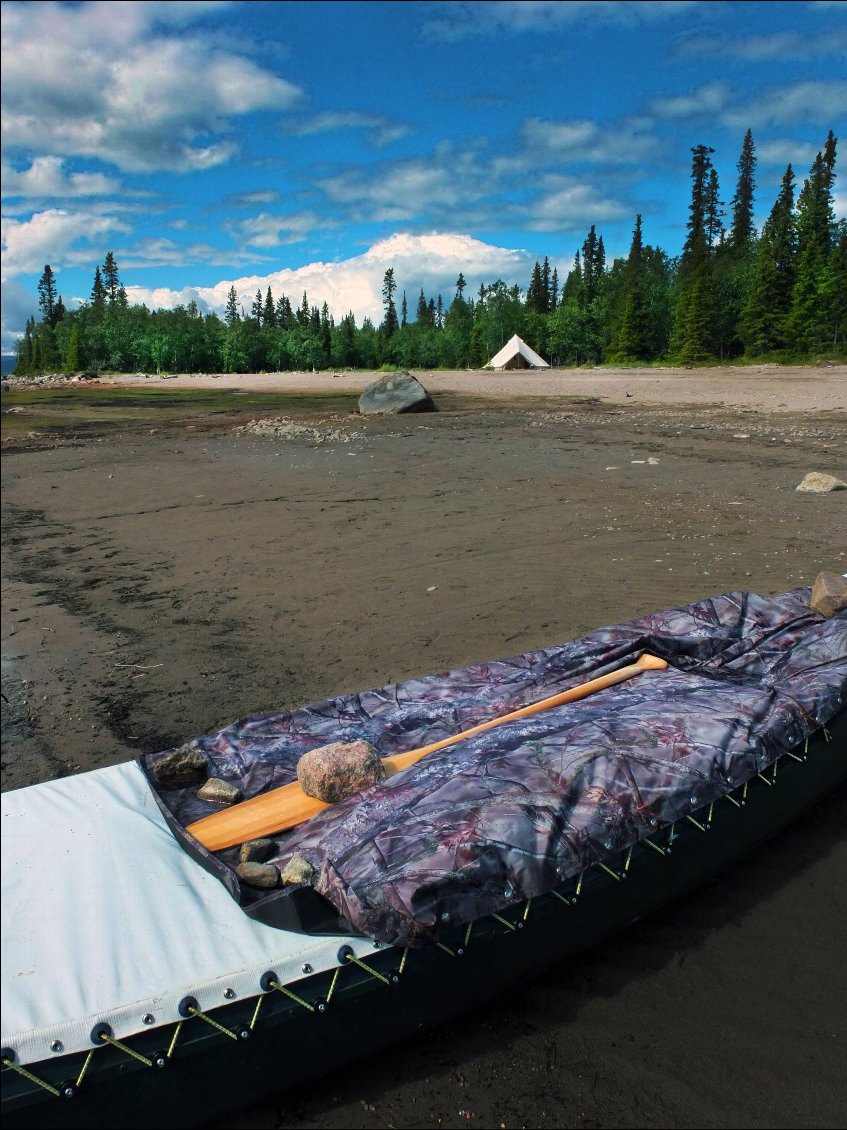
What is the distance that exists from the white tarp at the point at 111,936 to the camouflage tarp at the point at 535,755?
14 centimetres

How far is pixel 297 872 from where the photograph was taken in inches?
116

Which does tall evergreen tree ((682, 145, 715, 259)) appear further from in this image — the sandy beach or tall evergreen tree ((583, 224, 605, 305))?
the sandy beach

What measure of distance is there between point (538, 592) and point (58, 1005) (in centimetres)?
594

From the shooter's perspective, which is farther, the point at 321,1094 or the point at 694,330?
the point at 694,330

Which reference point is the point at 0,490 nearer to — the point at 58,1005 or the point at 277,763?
the point at 277,763

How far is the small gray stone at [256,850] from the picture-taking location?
10.5 feet

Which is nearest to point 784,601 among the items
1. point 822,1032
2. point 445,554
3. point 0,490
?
point 822,1032

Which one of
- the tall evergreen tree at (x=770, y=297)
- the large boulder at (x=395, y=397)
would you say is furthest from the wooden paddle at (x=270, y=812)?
→ the tall evergreen tree at (x=770, y=297)

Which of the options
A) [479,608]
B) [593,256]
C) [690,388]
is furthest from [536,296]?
[479,608]

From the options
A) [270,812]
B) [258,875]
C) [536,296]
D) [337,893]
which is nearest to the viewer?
[337,893]

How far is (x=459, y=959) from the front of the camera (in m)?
2.78

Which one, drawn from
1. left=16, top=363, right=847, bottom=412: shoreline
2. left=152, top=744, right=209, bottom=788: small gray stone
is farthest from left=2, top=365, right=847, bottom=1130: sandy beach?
Answer: left=152, top=744, right=209, bottom=788: small gray stone

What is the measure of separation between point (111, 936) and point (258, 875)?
0.53m

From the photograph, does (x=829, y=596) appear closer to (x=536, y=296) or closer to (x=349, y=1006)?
(x=349, y=1006)
